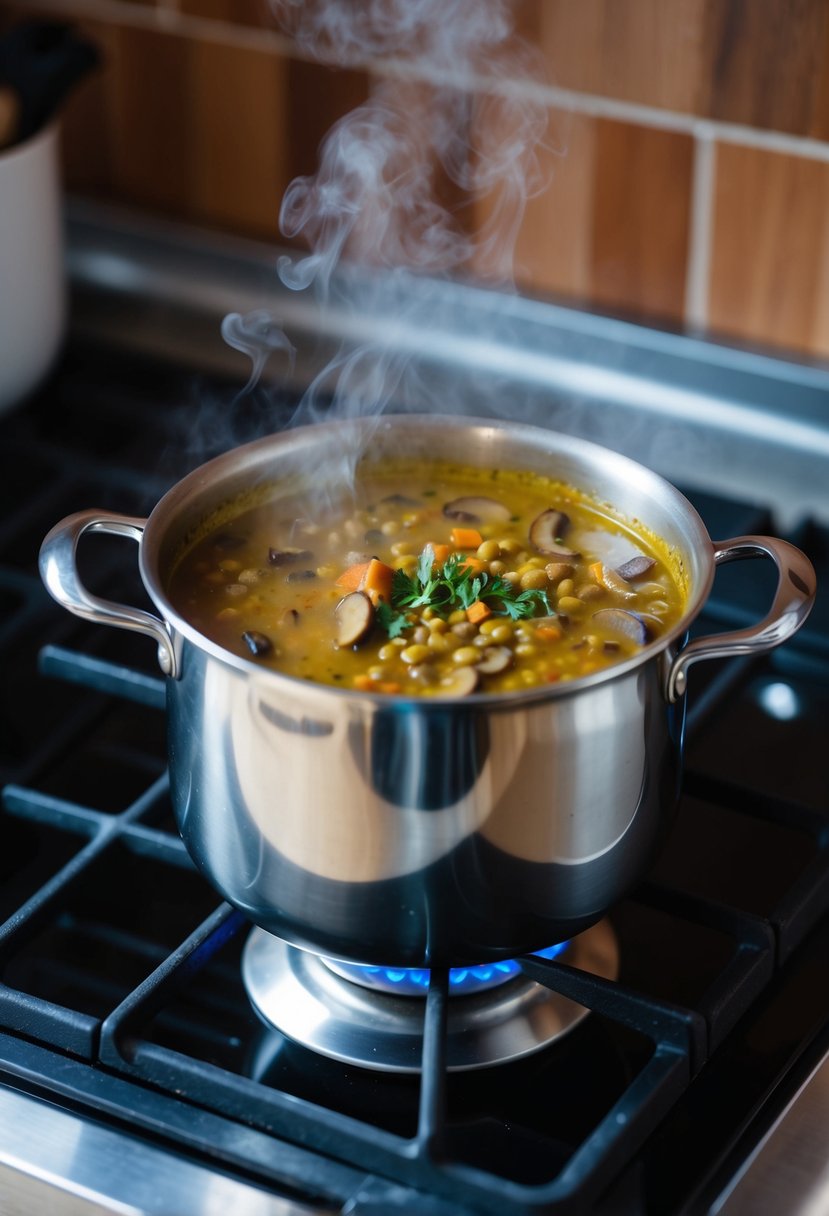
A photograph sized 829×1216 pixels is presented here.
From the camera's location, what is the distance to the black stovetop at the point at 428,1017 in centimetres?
81

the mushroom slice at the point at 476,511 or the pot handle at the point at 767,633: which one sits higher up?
the pot handle at the point at 767,633

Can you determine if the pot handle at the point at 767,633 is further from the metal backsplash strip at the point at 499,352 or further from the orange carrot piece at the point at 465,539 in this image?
the metal backsplash strip at the point at 499,352

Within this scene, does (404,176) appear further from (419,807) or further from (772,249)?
(419,807)

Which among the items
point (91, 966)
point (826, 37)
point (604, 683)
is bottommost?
point (91, 966)

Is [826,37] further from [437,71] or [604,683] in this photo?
[604,683]

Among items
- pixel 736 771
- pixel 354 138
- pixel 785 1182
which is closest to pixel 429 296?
pixel 354 138

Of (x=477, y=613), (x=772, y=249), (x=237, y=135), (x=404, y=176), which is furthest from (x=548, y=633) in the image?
(x=237, y=135)

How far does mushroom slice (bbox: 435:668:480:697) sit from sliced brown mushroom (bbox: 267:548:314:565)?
7.4 inches

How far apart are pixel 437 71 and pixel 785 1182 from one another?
1.04m

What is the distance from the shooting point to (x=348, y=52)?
1.48 metres

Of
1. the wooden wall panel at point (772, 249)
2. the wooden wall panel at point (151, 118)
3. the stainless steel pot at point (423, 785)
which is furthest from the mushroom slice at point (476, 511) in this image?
the wooden wall panel at point (151, 118)

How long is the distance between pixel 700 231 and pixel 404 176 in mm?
289

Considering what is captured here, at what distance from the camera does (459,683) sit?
913 millimetres

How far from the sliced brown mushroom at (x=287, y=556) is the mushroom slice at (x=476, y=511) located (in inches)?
4.3
